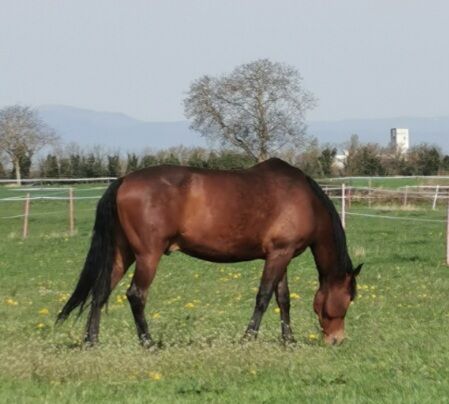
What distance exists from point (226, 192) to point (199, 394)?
9.40 feet

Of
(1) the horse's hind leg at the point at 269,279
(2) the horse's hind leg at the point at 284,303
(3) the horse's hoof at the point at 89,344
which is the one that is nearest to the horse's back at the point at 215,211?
(1) the horse's hind leg at the point at 269,279

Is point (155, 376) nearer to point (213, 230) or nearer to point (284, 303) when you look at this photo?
point (213, 230)

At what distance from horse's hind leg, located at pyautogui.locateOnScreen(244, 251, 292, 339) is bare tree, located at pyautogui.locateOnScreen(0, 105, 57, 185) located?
215ft

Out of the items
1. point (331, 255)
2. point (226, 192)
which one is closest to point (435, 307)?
point (331, 255)

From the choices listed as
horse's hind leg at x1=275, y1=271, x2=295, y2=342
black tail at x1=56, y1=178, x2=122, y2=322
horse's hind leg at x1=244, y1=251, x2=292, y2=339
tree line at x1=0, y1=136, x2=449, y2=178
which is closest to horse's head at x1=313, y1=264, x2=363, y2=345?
horse's hind leg at x1=275, y1=271, x2=295, y2=342

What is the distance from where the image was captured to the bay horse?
840 cm

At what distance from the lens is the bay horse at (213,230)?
8398 millimetres

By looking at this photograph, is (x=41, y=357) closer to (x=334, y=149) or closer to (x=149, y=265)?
(x=149, y=265)

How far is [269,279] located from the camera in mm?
8656

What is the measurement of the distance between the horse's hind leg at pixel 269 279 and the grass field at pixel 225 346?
9.0 inches

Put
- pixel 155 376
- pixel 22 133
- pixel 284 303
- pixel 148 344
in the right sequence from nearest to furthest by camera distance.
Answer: pixel 155 376
pixel 148 344
pixel 284 303
pixel 22 133

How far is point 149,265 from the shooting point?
27.4ft

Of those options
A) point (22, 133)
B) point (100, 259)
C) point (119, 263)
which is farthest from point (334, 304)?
point (22, 133)

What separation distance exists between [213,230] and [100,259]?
109 centimetres
